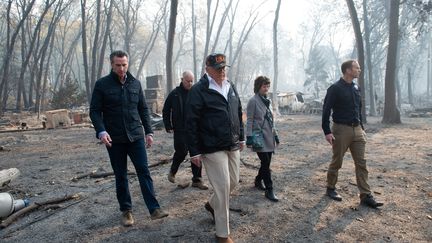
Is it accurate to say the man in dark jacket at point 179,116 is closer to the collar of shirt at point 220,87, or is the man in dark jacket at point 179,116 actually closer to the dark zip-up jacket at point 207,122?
the collar of shirt at point 220,87

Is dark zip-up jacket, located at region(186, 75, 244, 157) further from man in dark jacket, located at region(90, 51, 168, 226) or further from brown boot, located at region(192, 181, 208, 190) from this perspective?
brown boot, located at region(192, 181, 208, 190)

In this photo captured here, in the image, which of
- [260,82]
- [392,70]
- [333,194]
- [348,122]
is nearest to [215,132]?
[260,82]

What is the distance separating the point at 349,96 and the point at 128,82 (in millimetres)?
3146

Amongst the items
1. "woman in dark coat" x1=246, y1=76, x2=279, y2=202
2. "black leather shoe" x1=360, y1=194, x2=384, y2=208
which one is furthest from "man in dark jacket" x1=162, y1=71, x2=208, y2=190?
"black leather shoe" x1=360, y1=194, x2=384, y2=208

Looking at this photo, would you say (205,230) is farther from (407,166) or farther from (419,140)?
(419,140)

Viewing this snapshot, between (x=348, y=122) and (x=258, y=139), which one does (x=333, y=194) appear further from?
(x=258, y=139)

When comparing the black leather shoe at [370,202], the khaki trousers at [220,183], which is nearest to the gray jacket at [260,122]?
the black leather shoe at [370,202]

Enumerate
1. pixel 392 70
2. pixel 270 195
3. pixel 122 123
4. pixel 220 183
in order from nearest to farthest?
pixel 220 183 < pixel 122 123 < pixel 270 195 < pixel 392 70

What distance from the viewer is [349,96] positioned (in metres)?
5.54

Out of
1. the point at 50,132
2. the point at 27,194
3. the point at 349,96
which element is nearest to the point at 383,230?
the point at 349,96

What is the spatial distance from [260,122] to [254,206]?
49.0 inches

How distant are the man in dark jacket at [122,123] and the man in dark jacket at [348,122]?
2665 millimetres

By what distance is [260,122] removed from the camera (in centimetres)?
572

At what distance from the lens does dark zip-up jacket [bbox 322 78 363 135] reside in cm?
554
